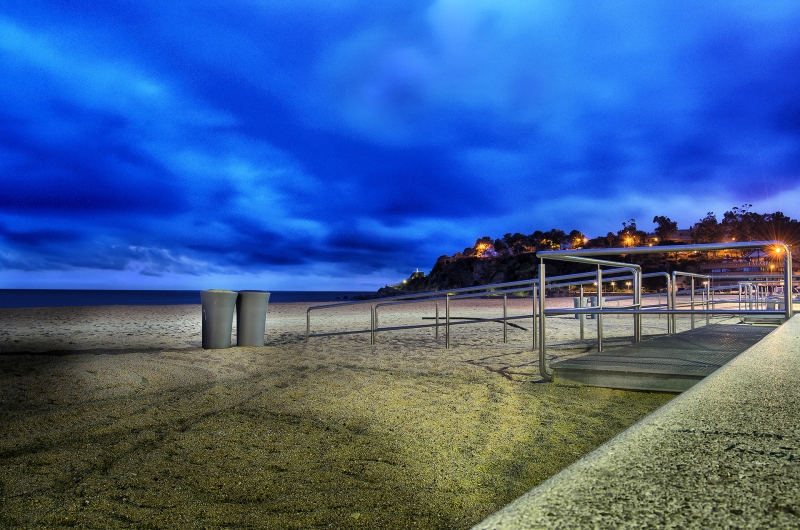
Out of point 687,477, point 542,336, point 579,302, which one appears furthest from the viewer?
point 579,302

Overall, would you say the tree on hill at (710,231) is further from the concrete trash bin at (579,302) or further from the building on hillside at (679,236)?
the concrete trash bin at (579,302)

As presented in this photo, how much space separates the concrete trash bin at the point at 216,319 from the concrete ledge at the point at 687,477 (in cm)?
667

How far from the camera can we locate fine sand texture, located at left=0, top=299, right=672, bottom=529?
1963mm

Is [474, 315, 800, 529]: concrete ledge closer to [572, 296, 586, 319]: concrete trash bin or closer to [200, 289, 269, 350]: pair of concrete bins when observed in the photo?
[200, 289, 269, 350]: pair of concrete bins

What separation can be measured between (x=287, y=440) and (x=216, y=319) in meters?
4.84

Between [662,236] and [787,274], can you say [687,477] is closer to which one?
[787,274]

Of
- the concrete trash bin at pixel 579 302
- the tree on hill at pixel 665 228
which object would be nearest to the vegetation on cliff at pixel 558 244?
the tree on hill at pixel 665 228

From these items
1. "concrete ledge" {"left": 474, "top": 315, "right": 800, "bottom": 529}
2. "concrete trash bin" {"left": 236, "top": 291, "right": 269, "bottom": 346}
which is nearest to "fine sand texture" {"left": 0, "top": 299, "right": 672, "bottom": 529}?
"concrete ledge" {"left": 474, "top": 315, "right": 800, "bottom": 529}

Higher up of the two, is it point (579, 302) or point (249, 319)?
point (579, 302)

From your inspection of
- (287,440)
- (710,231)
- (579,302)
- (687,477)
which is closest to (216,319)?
(287,440)

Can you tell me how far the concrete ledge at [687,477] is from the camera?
0.76 metres

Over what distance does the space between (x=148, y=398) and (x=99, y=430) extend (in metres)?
0.89

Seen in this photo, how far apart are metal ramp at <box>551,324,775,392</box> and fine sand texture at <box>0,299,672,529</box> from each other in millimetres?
107

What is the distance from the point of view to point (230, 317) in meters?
7.31
